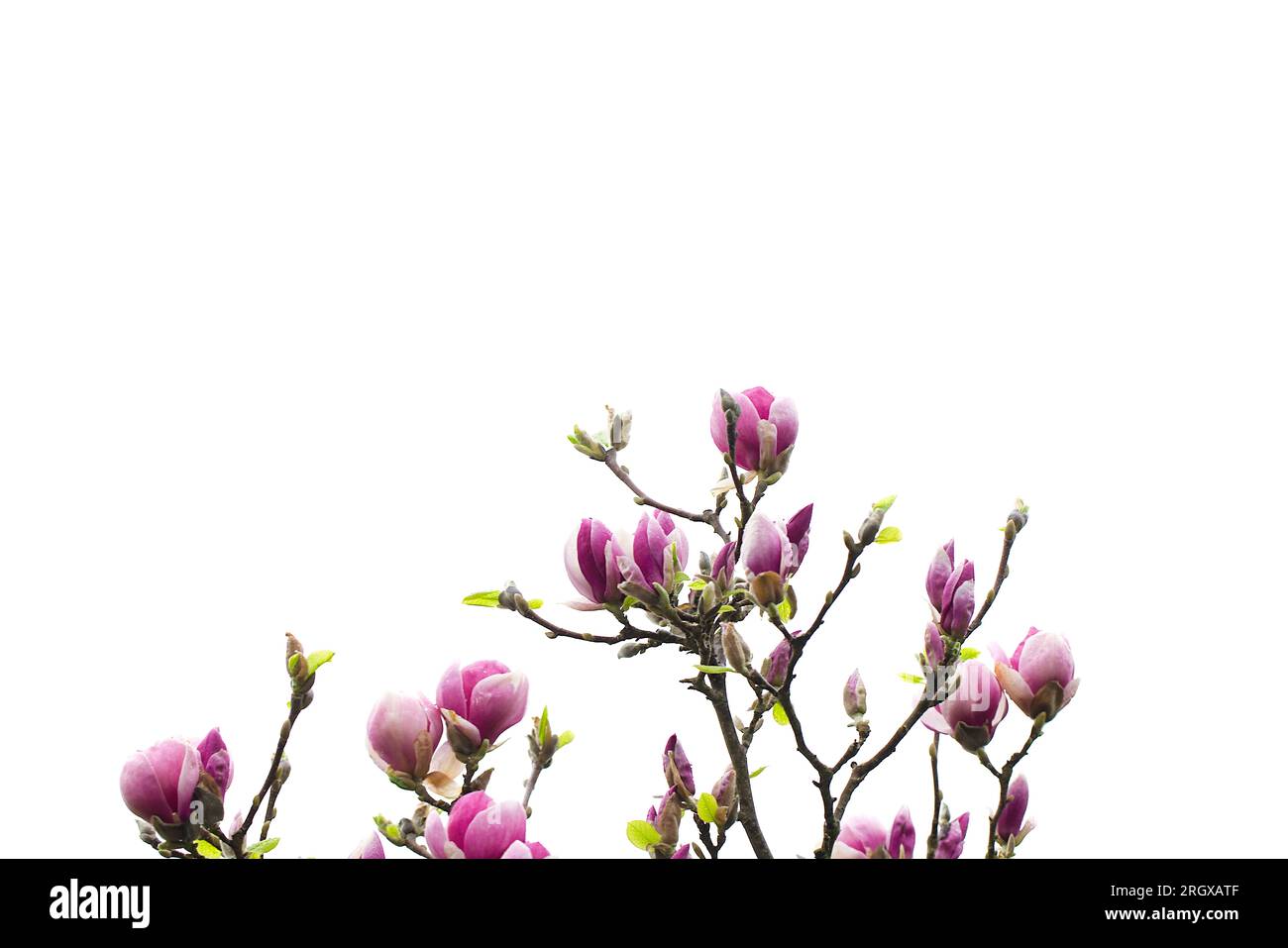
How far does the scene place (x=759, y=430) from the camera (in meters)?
0.78

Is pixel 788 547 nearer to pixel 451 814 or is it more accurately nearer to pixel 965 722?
pixel 965 722

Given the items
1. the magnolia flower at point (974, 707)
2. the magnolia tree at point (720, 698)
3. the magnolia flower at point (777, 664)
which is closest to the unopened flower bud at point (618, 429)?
the magnolia tree at point (720, 698)

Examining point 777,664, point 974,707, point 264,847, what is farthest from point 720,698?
point 264,847

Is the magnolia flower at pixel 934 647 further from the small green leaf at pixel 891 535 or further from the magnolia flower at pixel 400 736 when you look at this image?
the magnolia flower at pixel 400 736

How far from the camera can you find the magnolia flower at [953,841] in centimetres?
76

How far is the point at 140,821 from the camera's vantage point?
2.31 feet

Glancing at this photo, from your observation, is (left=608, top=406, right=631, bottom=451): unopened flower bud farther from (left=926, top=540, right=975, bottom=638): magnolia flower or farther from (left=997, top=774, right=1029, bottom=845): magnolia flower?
(left=997, top=774, right=1029, bottom=845): magnolia flower

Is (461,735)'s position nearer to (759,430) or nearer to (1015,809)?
(759,430)
